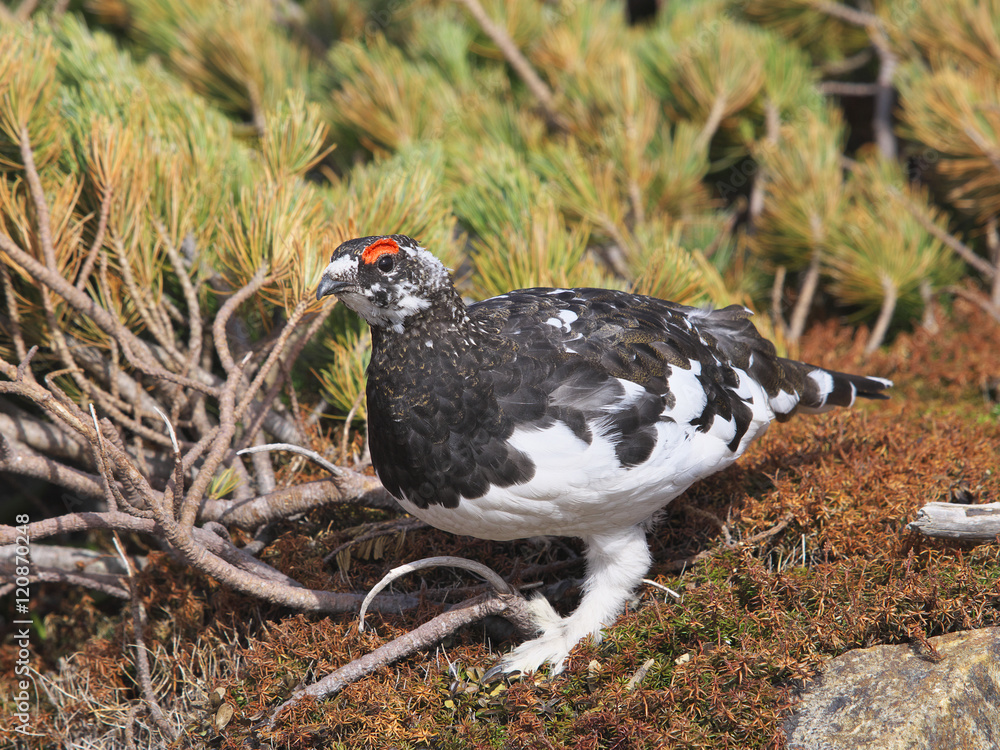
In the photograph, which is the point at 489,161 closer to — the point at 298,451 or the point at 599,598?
the point at 298,451

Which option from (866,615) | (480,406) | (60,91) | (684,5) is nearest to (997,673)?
(866,615)

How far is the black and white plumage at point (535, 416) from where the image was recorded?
6.53ft

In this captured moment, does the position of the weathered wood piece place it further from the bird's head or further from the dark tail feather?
the bird's head

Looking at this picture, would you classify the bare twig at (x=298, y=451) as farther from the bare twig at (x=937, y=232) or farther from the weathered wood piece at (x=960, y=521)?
the bare twig at (x=937, y=232)

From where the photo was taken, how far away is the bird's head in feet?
6.42

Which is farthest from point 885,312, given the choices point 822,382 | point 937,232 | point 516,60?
point 516,60

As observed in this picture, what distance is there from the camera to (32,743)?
8.28ft

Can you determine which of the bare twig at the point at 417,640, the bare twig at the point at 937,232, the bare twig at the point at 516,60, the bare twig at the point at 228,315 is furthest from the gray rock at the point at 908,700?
the bare twig at the point at 516,60

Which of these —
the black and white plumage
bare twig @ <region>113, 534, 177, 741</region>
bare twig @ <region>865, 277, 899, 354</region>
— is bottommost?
bare twig @ <region>113, 534, 177, 741</region>

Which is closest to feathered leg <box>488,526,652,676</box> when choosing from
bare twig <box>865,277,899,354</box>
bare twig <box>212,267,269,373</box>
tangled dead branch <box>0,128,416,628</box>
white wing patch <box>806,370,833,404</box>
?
tangled dead branch <box>0,128,416,628</box>

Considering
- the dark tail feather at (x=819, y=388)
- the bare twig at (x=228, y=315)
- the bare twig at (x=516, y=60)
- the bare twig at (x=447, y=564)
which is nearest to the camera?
the bare twig at (x=447, y=564)

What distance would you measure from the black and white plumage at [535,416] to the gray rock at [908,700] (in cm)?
58

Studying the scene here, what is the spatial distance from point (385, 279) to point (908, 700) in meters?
1.70

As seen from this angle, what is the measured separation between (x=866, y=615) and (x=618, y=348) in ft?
3.28
